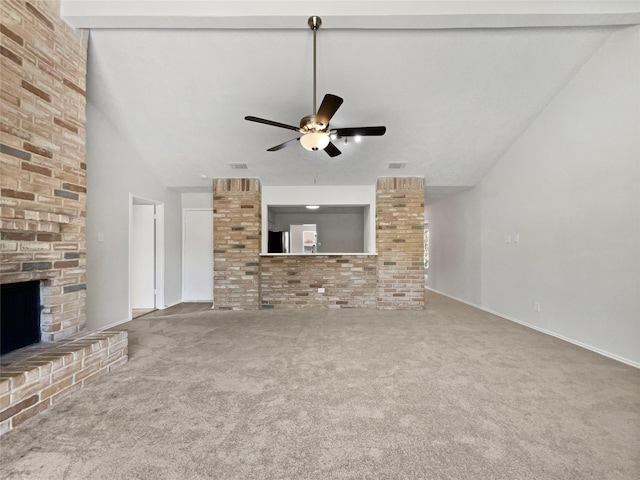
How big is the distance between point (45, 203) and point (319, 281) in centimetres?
376

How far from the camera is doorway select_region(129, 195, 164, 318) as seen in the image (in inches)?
189

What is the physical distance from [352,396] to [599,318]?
9.31ft

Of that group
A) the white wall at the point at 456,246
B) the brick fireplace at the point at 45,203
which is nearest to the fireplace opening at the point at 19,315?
the brick fireplace at the point at 45,203

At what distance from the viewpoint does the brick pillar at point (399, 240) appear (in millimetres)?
4844

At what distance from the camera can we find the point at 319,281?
5020mm

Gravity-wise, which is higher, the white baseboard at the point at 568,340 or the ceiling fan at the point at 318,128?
the ceiling fan at the point at 318,128

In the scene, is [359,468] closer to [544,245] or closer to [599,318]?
[599,318]

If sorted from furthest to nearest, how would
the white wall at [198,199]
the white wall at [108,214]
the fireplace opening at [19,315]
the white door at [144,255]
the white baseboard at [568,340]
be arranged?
the white wall at [198,199] < the white door at [144,255] < the white wall at [108,214] < the white baseboard at [568,340] < the fireplace opening at [19,315]

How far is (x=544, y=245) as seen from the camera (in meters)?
3.50

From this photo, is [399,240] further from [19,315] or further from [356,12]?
[19,315]

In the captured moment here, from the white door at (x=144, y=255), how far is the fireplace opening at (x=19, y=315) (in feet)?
8.97

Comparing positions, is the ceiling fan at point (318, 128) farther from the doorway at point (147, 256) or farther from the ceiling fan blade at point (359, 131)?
the doorway at point (147, 256)

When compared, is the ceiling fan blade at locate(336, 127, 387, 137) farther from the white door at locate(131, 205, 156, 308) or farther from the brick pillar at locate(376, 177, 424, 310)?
the white door at locate(131, 205, 156, 308)

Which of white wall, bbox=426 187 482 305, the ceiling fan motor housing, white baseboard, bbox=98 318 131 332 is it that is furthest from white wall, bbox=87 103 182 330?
white wall, bbox=426 187 482 305
